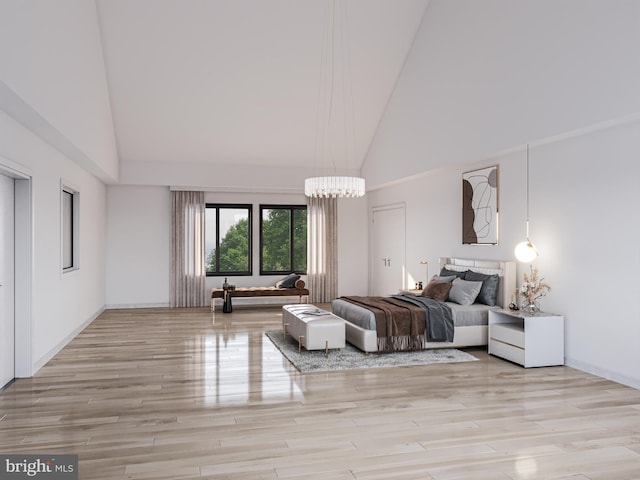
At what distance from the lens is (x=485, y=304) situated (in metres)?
6.32

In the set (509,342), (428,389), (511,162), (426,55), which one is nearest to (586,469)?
(428,389)

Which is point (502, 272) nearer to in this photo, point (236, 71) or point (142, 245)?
point (236, 71)

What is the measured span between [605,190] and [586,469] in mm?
2812

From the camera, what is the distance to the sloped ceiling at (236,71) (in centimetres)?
684

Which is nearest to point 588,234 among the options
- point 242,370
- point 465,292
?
point 465,292

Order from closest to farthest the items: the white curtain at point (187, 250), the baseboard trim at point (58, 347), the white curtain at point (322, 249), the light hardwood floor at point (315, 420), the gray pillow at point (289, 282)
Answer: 1. the light hardwood floor at point (315, 420)
2. the baseboard trim at point (58, 347)
3. the gray pillow at point (289, 282)
4. the white curtain at point (187, 250)
5. the white curtain at point (322, 249)

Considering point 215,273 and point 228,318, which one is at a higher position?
point 215,273

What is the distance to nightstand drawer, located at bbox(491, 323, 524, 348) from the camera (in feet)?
17.4

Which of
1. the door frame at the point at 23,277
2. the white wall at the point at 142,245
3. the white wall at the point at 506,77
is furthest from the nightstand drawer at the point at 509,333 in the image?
the white wall at the point at 142,245

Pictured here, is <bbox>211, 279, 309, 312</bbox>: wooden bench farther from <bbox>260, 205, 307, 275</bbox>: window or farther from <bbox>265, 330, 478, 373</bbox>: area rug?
<bbox>265, 330, 478, 373</bbox>: area rug

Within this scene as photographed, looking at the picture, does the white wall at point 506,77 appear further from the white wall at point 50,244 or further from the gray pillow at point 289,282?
the white wall at point 50,244

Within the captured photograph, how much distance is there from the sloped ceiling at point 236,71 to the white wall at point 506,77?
1.81 ft

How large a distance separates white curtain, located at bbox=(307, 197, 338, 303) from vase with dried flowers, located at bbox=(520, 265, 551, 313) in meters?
5.25

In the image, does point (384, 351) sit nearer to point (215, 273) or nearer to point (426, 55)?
point (426, 55)
